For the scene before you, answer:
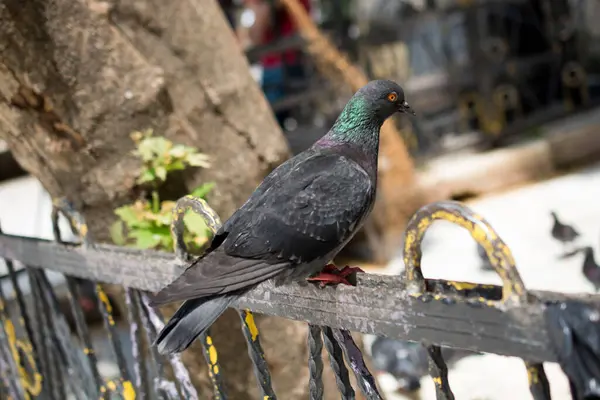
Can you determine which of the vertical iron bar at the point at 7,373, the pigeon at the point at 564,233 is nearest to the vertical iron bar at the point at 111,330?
the vertical iron bar at the point at 7,373

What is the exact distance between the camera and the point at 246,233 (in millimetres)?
1030

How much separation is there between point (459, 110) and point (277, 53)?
195 cm

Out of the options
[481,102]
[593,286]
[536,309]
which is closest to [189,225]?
[536,309]

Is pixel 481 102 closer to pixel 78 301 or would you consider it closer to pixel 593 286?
pixel 593 286

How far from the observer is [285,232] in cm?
101

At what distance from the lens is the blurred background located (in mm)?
4070

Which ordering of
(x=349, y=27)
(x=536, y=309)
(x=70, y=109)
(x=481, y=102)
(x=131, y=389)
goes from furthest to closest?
(x=481, y=102), (x=349, y=27), (x=70, y=109), (x=131, y=389), (x=536, y=309)

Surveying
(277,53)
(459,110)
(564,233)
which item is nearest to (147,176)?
(564,233)

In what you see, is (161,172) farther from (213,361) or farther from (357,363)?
(357,363)

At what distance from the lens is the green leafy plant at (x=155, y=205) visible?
1658mm

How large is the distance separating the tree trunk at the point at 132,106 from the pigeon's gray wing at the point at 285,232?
0.81m

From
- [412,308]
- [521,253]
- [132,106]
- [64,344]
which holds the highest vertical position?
[132,106]

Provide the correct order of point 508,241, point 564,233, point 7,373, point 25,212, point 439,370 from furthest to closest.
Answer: point 25,212, point 508,241, point 564,233, point 7,373, point 439,370

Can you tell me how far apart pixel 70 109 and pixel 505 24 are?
536 cm
